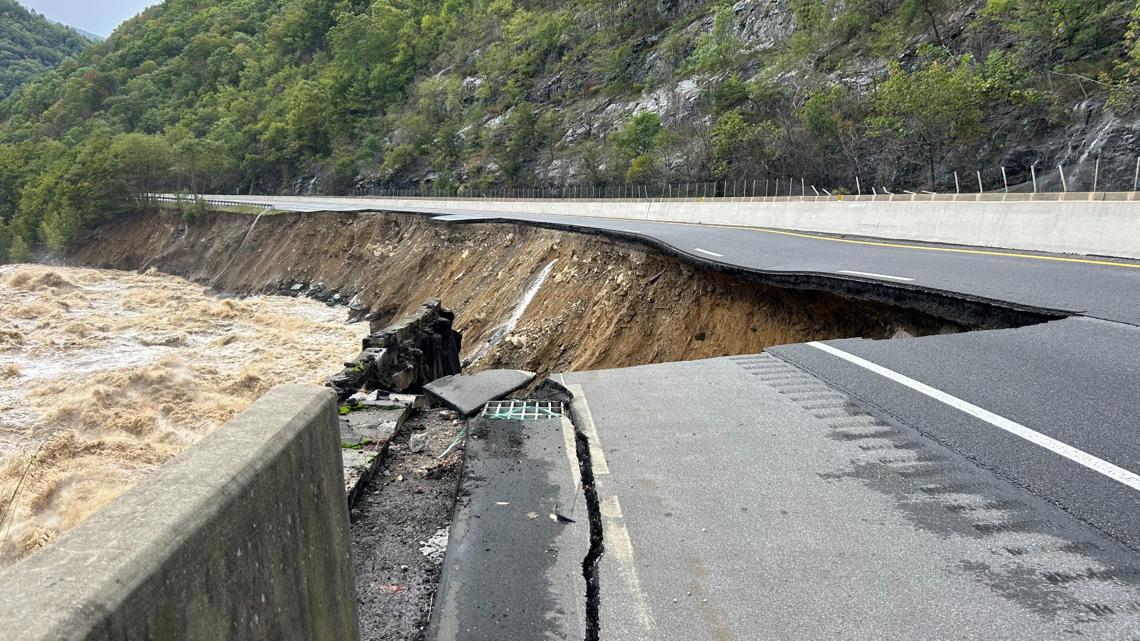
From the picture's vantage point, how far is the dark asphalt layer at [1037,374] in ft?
12.3

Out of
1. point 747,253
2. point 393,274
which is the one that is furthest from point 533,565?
point 393,274

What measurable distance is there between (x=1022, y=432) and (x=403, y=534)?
13.9 feet

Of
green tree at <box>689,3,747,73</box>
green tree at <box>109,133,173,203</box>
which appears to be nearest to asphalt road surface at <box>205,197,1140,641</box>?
green tree at <box>689,3,747,73</box>

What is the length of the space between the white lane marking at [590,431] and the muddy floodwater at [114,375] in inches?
267

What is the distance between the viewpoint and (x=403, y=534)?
163 inches

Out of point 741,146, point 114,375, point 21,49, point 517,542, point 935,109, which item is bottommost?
point 114,375

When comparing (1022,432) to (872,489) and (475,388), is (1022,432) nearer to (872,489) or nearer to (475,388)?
(872,489)

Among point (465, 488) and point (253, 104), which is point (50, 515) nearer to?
point (465, 488)

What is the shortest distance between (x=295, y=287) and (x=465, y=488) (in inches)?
1409

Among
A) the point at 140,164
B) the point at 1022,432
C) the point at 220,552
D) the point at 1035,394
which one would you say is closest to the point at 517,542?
the point at 220,552

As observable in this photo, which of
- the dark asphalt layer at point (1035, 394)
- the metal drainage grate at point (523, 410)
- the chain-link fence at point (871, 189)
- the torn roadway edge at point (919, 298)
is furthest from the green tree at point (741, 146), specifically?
the metal drainage grate at point (523, 410)

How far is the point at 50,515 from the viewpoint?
11250 millimetres

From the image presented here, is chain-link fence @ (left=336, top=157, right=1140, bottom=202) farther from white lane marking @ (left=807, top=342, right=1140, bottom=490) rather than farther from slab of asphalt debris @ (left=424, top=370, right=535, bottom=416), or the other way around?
slab of asphalt debris @ (left=424, top=370, right=535, bottom=416)

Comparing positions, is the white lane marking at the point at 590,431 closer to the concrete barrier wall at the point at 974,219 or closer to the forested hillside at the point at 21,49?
the concrete barrier wall at the point at 974,219
